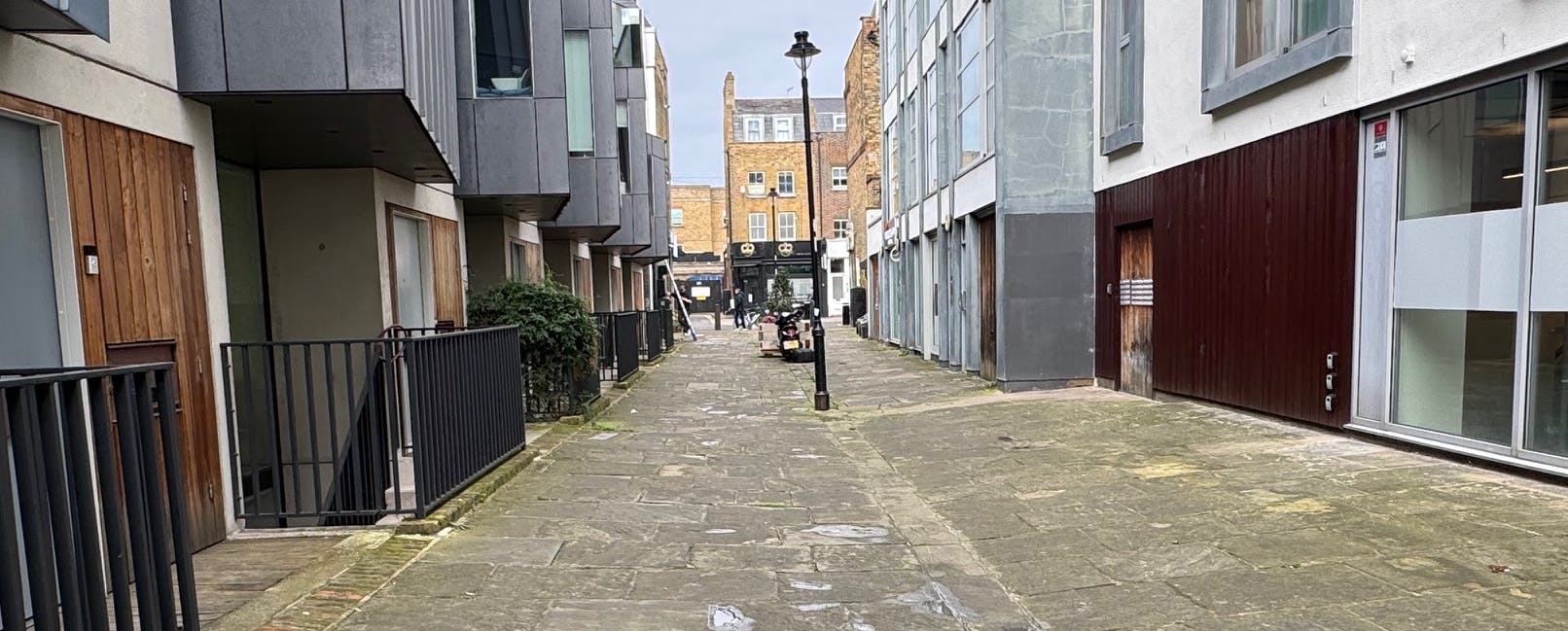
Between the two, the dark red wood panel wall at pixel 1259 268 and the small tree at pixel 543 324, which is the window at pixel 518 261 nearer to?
the small tree at pixel 543 324

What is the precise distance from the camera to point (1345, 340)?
731cm

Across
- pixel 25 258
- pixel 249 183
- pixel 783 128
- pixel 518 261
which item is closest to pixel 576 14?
pixel 518 261

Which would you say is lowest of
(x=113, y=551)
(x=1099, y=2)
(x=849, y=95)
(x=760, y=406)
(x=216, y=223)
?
(x=760, y=406)

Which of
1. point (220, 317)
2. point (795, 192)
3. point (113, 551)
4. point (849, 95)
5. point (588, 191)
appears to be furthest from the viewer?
point (795, 192)

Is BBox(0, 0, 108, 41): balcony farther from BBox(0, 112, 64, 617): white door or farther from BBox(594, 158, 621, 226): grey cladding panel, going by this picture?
BBox(594, 158, 621, 226): grey cladding panel

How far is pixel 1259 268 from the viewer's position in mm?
8445

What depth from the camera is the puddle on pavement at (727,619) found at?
395 cm

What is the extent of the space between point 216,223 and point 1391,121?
868 centimetres

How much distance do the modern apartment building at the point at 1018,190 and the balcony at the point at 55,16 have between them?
10.3m

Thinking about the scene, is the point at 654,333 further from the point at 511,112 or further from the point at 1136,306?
the point at 1136,306

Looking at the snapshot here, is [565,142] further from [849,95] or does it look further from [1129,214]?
[849,95]

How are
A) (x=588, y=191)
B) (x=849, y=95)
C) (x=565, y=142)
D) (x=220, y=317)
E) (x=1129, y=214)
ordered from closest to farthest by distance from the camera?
(x=220, y=317) → (x=565, y=142) → (x=1129, y=214) → (x=588, y=191) → (x=849, y=95)

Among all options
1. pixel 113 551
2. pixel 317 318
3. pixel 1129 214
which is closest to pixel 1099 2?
pixel 1129 214

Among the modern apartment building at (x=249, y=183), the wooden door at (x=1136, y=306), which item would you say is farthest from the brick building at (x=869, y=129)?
the modern apartment building at (x=249, y=183)
